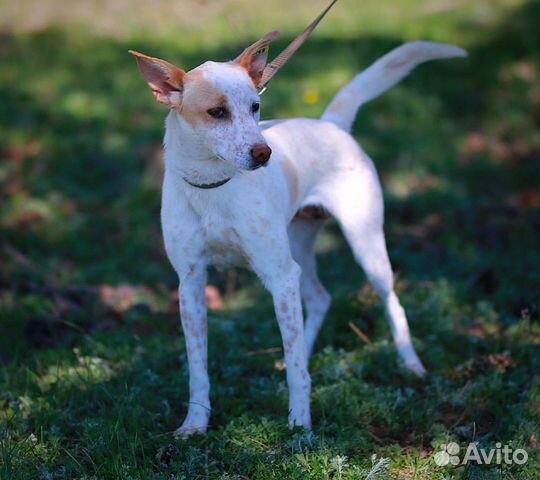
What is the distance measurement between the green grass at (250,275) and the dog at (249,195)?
1.08 ft

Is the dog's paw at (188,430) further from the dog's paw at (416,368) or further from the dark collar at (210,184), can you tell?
the dog's paw at (416,368)

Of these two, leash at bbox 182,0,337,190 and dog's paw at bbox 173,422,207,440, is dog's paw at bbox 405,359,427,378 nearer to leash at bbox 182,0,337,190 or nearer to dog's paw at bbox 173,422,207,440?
dog's paw at bbox 173,422,207,440

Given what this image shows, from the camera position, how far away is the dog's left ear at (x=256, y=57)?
12.2 feet

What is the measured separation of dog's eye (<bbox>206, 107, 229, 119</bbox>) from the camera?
11.6 feet

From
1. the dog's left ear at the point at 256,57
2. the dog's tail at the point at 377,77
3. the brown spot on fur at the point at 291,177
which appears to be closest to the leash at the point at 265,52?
the dog's left ear at the point at 256,57

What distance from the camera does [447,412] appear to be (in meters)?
4.21

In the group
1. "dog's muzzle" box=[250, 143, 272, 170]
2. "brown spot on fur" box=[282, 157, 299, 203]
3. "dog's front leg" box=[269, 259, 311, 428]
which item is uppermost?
"brown spot on fur" box=[282, 157, 299, 203]

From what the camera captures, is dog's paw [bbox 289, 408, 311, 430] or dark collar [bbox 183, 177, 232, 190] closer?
dark collar [bbox 183, 177, 232, 190]

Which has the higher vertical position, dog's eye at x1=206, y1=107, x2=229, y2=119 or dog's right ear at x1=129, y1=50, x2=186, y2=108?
dog's right ear at x1=129, y1=50, x2=186, y2=108

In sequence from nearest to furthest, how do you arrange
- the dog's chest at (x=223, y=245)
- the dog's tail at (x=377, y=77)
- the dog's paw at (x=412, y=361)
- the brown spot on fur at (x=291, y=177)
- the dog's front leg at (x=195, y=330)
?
the dog's chest at (x=223, y=245), the dog's front leg at (x=195, y=330), the brown spot on fur at (x=291, y=177), the dog's paw at (x=412, y=361), the dog's tail at (x=377, y=77)

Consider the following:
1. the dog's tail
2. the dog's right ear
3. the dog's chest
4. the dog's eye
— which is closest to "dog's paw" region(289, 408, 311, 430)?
the dog's chest

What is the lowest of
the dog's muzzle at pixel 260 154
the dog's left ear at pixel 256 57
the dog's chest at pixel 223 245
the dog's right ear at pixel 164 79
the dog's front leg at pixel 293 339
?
the dog's front leg at pixel 293 339

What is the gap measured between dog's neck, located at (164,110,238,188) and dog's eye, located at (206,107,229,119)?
17cm

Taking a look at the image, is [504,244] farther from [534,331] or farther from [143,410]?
[143,410]
